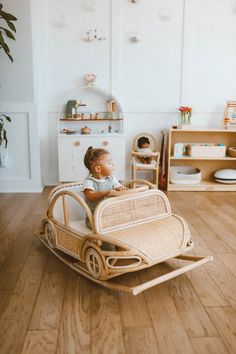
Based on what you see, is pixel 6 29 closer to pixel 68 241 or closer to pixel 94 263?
pixel 68 241

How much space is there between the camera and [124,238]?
1.81 meters

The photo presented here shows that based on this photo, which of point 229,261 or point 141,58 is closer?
point 229,261

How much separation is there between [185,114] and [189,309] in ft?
9.24

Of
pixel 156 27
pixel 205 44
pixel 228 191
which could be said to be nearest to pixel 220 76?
pixel 205 44

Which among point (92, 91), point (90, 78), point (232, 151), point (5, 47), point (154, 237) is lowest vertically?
point (154, 237)

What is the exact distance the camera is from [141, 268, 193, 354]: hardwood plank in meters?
1.43

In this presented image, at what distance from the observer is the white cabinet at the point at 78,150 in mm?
3998

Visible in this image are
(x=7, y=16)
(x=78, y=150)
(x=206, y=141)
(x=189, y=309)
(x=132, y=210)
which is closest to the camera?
(x=189, y=309)

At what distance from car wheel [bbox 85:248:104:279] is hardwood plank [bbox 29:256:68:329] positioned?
0.57ft

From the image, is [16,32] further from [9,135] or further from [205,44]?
[205,44]

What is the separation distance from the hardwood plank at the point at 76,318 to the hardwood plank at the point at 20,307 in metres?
0.16

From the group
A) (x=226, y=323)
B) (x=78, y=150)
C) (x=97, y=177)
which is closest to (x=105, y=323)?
(x=226, y=323)

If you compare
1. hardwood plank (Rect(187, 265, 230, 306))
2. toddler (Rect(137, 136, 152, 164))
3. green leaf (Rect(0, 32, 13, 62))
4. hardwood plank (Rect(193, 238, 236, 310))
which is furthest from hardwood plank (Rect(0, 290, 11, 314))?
toddler (Rect(137, 136, 152, 164))

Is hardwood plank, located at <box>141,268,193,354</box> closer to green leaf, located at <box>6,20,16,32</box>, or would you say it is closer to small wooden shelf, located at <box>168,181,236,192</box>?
small wooden shelf, located at <box>168,181,236,192</box>
